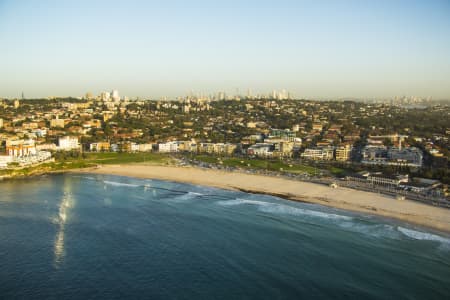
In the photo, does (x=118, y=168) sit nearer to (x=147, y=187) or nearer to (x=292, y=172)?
(x=147, y=187)

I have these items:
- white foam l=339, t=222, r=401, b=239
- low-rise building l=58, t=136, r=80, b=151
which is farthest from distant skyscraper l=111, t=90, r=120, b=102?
white foam l=339, t=222, r=401, b=239

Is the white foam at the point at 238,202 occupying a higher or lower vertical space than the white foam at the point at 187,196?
higher

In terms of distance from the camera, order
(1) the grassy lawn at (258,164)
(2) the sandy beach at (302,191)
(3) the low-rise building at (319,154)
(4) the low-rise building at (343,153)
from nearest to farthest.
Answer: (2) the sandy beach at (302,191)
(1) the grassy lawn at (258,164)
(4) the low-rise building at (343,153)
(3) the low-rise building at (319,154)

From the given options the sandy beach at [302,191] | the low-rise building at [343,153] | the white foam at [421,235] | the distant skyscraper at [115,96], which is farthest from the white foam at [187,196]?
the distant skyscraper at [115,96]

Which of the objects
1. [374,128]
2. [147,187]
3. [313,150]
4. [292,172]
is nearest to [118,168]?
[147,187]

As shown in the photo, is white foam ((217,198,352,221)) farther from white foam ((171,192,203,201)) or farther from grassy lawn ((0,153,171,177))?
grassy lawn ((0,153,171,177))

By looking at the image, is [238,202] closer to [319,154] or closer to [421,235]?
[421,235]

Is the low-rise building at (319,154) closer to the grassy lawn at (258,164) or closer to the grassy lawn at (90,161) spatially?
the grassy lawn at (258,164)
